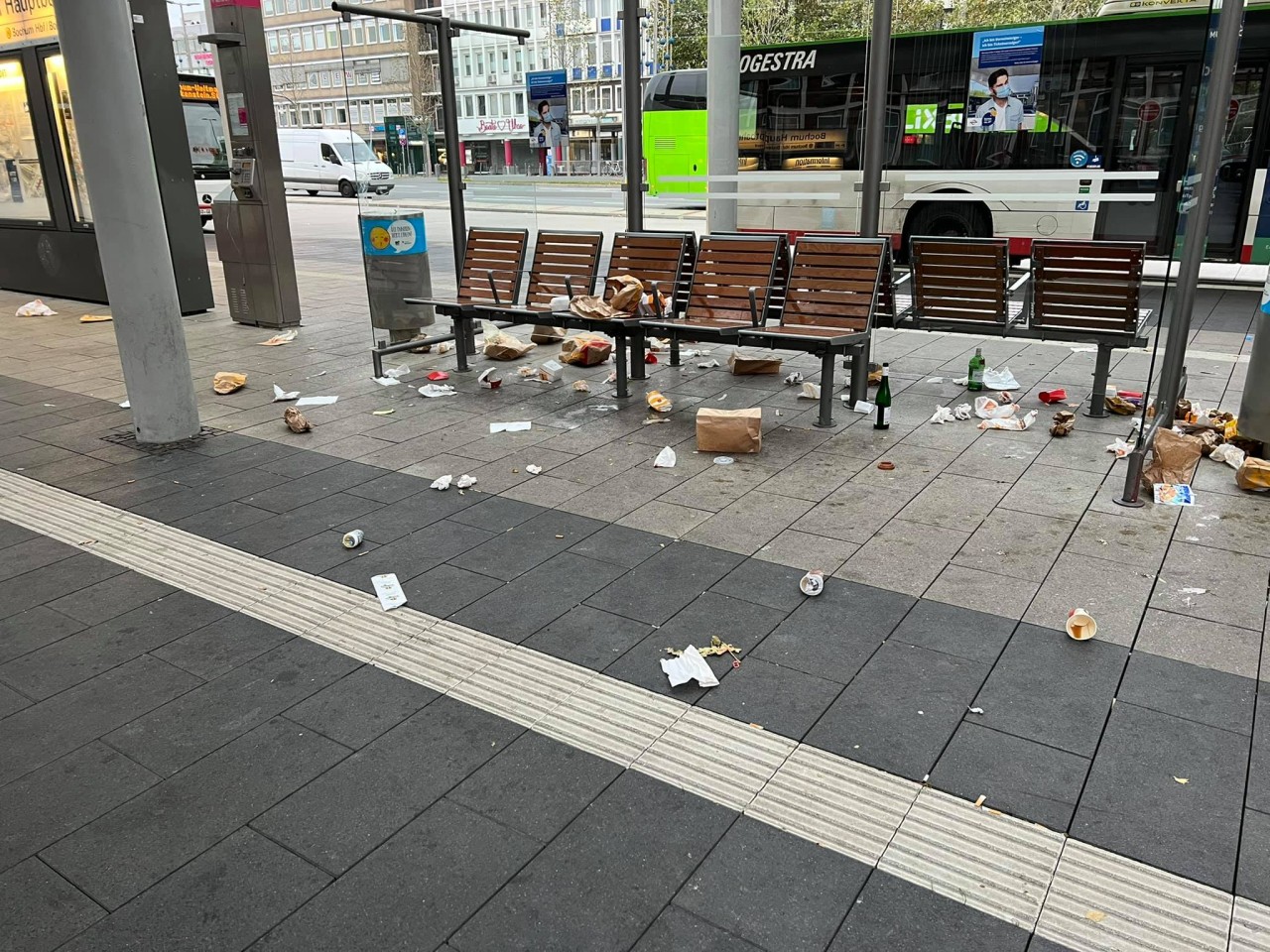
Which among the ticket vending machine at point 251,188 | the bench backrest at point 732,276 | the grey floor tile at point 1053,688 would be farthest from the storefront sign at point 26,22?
the grey floor tile at point 1053,688

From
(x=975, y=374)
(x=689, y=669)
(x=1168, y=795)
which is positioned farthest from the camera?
(x=975, y=374)

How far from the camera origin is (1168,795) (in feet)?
8.52

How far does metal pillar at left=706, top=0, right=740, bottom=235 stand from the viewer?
37.2 feet

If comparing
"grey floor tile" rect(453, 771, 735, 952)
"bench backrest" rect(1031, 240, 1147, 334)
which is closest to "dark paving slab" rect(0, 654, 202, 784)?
"grey floor tile" rect(453, 771, 735, 952)

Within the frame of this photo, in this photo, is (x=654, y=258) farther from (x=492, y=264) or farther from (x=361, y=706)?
(x=361, y=706)

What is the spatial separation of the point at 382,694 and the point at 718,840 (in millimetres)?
1326

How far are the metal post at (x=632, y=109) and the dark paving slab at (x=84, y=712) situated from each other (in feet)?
17.7

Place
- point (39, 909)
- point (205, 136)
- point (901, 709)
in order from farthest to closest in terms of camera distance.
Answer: point (205, 136) < point (901, 709) < point (39, 909)

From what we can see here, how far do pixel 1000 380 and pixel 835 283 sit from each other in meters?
1.67

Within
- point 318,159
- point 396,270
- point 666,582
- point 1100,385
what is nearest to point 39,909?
point 666,582

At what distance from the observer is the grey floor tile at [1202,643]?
325 cm

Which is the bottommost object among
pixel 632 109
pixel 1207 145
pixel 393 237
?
pixel 393 237

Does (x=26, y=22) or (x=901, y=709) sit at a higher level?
(x=26, y=22)

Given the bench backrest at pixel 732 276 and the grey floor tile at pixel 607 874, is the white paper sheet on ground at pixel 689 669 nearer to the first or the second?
the grey floor tile at pixel 607 874
